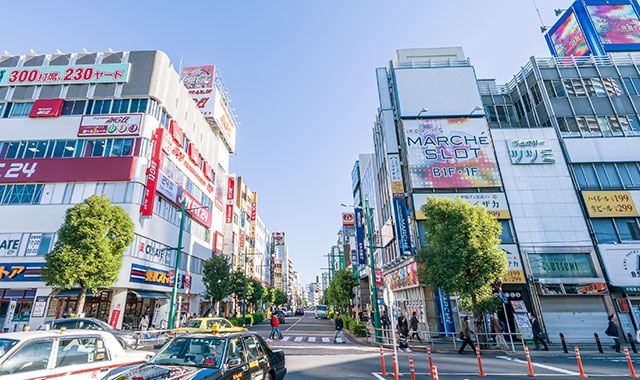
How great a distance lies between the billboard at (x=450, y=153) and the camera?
2389 cm

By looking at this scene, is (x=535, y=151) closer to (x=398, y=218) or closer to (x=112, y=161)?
(x=398, y=218)

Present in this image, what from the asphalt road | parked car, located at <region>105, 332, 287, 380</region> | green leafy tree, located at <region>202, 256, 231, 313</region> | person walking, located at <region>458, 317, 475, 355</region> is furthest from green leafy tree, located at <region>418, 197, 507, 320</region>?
green leafy tree, located at <region>202, 256, 231, 313</region>

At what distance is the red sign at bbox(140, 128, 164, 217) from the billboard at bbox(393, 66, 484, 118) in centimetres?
2082

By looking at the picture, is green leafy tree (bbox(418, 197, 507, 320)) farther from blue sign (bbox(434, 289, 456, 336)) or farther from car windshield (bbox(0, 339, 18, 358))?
car windshield (bbox(0, 339, 18, 358))

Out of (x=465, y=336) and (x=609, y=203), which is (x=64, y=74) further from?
(x=609, y=203)

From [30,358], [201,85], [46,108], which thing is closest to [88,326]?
[30,358]

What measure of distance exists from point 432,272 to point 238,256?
130 ft

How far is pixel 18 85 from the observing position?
25.6 meters

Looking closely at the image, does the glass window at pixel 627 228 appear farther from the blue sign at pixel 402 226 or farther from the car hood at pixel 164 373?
the car hood at pixel 164 373

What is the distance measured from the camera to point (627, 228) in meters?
22.1

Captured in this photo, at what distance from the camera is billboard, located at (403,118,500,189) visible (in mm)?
23891

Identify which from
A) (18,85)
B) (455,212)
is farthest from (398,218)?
(18,85)

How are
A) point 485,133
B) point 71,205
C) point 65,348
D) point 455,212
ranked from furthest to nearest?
point 485,133, point 71,205, point 455,212, point 65,348

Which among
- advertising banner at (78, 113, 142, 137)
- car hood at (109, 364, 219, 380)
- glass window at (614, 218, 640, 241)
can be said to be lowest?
car hood at (109, 364, 219, 380)
